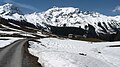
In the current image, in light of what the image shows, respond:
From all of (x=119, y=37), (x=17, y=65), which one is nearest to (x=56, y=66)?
(x=17, y=65)

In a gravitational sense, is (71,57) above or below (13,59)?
above

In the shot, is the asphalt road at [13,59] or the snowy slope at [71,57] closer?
the snowy slope at [71,57]

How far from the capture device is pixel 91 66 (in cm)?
2616

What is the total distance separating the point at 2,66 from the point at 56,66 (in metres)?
5.30

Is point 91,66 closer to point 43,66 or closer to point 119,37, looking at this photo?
point 43,66

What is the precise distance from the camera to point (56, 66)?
23234 millimetres

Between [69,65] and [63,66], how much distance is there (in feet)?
1.95

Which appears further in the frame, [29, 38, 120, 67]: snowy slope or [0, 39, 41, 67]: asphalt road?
[0, 39, 41, 67]: asphalt road

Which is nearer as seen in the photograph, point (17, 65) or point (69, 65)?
point (69, 65)

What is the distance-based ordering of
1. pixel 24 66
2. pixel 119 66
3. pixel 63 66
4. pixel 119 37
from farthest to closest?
pixel 119 37 < pixel 119 66 < pixel 24 66 < pixel 63 66

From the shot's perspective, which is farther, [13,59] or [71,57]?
[71,57]

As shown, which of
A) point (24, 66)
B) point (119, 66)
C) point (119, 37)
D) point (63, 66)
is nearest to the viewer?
point (63, 66)

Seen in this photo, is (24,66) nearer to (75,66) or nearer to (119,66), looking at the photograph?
(75,66)

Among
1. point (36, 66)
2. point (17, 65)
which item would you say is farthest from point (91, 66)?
point (17, 65)
